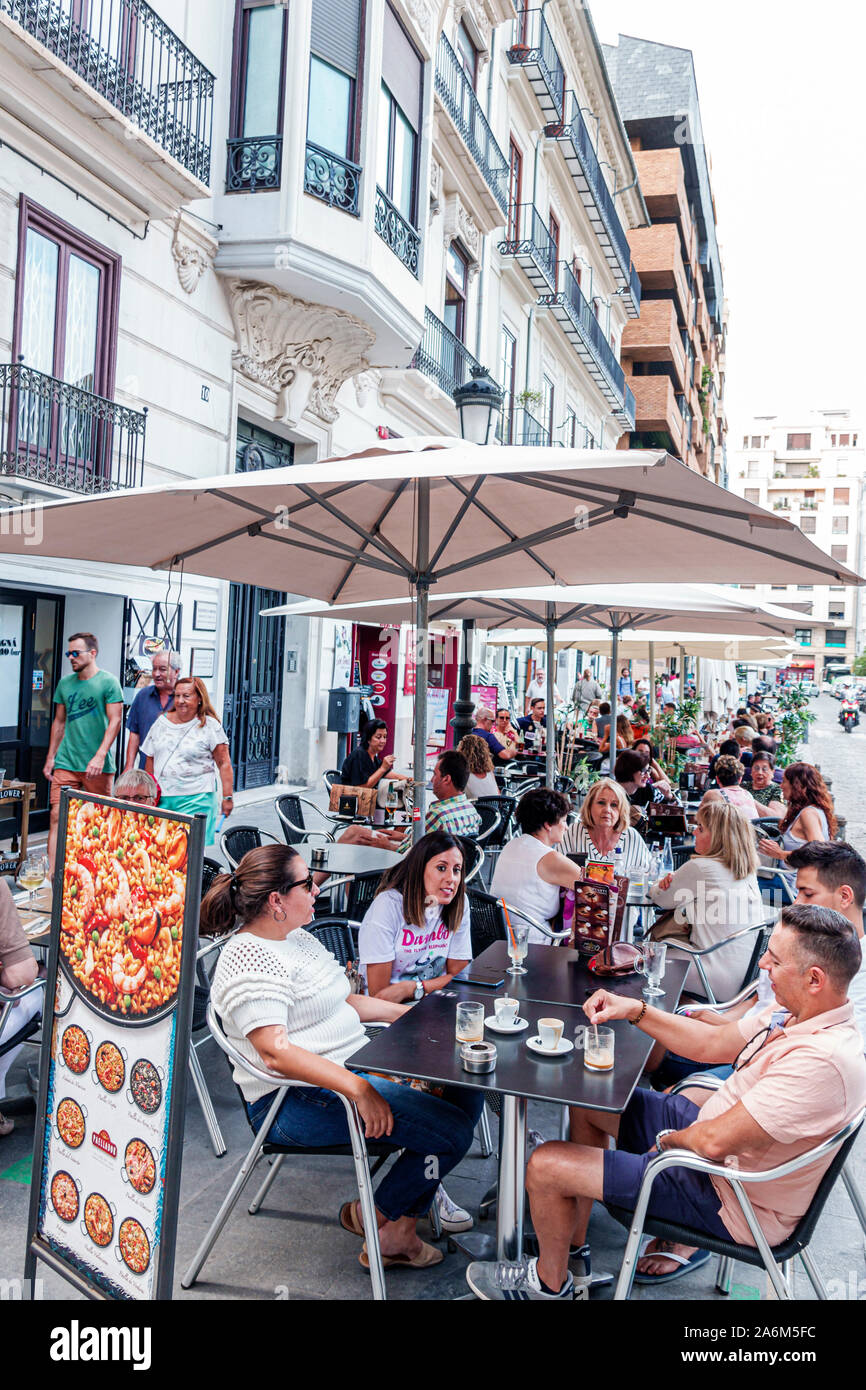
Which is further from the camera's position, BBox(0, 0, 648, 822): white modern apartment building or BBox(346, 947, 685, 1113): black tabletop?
BBox(0, 0, 648, 822): white modern apartment building

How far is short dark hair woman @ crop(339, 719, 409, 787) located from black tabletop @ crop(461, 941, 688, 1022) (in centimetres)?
408

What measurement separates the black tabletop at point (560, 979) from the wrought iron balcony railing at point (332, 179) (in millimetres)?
9364

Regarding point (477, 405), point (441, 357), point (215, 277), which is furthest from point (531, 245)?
point (477, 405)

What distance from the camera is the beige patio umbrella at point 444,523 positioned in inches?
135

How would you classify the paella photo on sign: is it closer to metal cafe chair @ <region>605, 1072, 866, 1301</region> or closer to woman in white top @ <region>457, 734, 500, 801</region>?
metal cafe chair @ <region>605, 1072, 866, 1301</region>

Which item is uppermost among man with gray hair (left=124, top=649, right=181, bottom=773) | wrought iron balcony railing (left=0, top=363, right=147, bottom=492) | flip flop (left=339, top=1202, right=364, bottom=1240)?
wrought iron balcony railing (left=0, top=363, right=147, bottom=492)

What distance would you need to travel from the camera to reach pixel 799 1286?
10.4 ft

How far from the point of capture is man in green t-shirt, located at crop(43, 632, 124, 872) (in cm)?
759

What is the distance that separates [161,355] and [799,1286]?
950cm

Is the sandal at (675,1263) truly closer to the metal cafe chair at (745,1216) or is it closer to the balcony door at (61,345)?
the metal cafe chair at (745,1216)

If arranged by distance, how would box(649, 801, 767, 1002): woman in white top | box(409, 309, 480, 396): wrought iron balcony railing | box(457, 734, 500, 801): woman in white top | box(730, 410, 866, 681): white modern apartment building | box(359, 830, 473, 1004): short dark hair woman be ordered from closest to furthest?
box(359, 830, 473, 1004): short dark hair woman < box(649, 801, 767, 1002): woman in white top < box(457, 734, 500, 801): woman in white top < box(409, 309, 480, 396): wrought iron balcony railing < box(730, 410, 866, 681): white modern apartment building

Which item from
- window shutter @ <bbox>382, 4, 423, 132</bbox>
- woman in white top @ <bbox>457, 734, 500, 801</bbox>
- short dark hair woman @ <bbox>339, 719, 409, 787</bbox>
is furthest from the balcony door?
window shutter @ <bbox>382, 4, 423, 132</bbox>

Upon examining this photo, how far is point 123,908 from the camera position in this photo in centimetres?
249

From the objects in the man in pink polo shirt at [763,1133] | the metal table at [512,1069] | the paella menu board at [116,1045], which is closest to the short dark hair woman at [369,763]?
the metal table at [512,1069]
